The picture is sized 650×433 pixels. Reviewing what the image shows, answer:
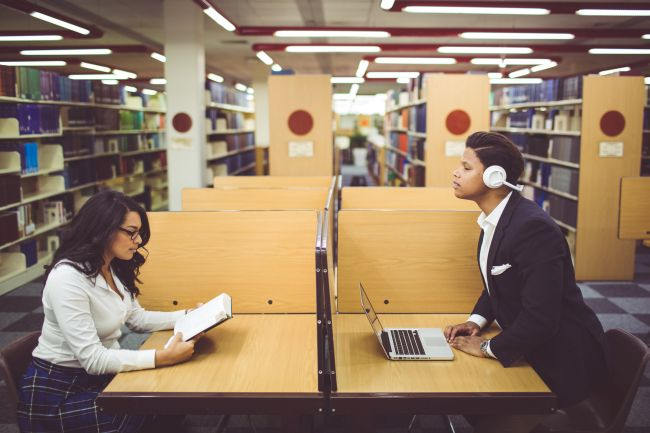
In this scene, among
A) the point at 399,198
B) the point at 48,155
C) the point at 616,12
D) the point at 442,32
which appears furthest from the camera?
the point at 442,32

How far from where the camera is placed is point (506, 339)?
1.75 meters

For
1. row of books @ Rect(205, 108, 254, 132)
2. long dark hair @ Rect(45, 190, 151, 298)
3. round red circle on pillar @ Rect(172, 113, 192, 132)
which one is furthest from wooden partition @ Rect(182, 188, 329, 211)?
row of books @ Rect(205, 108, 254, 132)

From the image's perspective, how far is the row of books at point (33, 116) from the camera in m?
5.27

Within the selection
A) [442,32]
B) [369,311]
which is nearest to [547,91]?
[442,32]

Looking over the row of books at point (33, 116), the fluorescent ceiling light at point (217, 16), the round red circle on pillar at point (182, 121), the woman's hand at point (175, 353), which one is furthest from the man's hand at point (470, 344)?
the round red circle on pillar at point (182, 121)

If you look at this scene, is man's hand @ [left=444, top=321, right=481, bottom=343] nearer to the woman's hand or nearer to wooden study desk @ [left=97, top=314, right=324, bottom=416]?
wooden study desk @ [left=97, top=314, right=324, bottom=416]

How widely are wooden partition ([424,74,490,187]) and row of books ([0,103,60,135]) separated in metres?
4.14

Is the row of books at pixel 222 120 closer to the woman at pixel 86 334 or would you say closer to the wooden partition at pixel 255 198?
the wooden partition at pixel 255 198

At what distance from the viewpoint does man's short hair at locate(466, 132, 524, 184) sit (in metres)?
1.92

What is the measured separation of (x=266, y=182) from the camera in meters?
4.55

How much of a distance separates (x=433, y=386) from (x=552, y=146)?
5.46 m

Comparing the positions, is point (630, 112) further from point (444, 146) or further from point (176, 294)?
point (176, 294)

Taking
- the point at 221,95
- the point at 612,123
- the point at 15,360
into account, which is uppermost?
the point at 221,95

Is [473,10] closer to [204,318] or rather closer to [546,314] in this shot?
[546,314]
